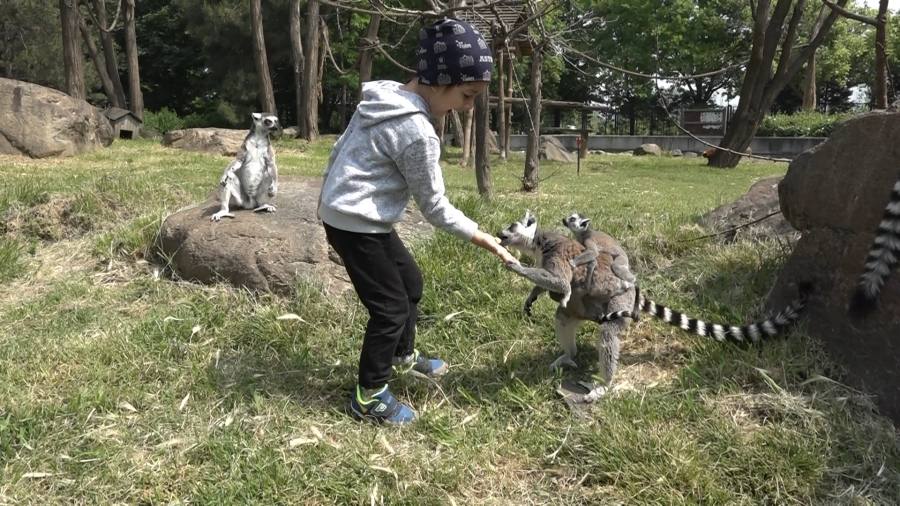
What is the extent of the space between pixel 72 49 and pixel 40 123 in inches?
264

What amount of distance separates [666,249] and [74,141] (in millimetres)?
12368

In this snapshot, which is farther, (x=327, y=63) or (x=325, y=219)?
(x=327, y=63)

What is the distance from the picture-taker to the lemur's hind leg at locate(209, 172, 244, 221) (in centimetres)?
543

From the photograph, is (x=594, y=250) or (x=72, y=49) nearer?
(x=594, y=250)

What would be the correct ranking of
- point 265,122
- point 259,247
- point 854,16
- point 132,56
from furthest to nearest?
1. point 132,56
2. point 265,122
3. point 259,247
4. point 854,16

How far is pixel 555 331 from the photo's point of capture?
396 centimetres

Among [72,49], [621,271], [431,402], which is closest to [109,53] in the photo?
[72,49]

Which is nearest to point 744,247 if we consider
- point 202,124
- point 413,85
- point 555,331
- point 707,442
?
point 555,331

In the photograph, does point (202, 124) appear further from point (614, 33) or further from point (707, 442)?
point (707, 442)

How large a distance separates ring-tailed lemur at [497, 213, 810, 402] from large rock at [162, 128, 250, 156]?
1285 cm

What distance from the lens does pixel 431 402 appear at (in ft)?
11.8

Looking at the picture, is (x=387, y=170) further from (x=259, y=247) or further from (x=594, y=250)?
(x=259, y=247)

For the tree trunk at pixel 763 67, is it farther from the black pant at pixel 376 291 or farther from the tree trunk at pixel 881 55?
the black pant at pixel 376 291

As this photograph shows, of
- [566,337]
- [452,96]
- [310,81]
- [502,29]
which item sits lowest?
[566,337]
